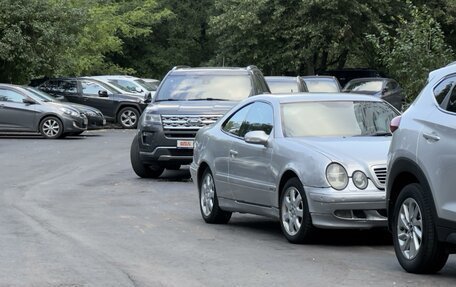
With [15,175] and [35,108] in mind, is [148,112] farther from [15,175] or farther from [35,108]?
[35,108]

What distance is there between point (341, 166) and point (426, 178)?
1.69 m

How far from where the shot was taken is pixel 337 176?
857cm

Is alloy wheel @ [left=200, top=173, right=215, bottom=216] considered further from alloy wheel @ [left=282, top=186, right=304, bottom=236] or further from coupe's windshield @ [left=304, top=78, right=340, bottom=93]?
coupe's windshield @ [left=304, top=78, right=340, bottom=93]

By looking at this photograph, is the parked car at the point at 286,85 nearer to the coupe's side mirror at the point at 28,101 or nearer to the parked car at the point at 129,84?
the coupe's side mirror at the point at 28,101

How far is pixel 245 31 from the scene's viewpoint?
1531 inches

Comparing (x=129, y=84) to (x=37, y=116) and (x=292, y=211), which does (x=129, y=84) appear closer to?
(x=37, y=116)

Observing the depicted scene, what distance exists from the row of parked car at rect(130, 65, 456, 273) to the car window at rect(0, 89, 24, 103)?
1543 cm

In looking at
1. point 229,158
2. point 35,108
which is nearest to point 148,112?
point 229,158

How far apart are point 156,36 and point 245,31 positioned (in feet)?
67.3

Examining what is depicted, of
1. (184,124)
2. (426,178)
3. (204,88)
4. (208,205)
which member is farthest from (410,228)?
(204,88)

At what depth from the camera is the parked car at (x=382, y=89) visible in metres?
28.6

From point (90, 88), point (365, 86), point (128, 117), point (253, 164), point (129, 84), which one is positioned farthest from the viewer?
point (129, 84)

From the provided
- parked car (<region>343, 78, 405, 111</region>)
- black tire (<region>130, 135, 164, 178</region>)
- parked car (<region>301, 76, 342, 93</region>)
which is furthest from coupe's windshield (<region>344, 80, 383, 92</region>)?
black tire (<region>130, 135, 164, 178</region>)

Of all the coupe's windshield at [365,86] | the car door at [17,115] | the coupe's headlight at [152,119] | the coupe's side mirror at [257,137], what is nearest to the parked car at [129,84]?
the car door at [17,115]
